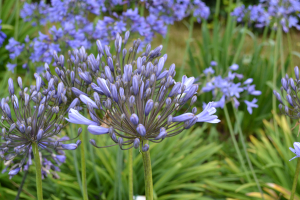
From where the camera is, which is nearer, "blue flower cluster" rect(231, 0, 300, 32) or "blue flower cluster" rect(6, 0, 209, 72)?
"blue flower cluster" rect(6, 0, 209, 72)

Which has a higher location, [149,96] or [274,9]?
[274,9]

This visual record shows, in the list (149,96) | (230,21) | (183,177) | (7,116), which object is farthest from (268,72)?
(7,116)

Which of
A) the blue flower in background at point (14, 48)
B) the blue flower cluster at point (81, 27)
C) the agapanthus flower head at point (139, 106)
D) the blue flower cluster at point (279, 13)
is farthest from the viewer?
the blue flower cluster at point (279, 13)

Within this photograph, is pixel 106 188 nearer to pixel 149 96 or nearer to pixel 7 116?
pixel 7 116

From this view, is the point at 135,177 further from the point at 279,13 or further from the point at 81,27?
the point at 279,13

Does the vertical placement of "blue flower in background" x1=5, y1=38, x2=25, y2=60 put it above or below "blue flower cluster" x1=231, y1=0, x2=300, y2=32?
below

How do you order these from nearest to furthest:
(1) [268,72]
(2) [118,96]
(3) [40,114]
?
(2) [118,96], (3) [40,114], (1) [268,72]

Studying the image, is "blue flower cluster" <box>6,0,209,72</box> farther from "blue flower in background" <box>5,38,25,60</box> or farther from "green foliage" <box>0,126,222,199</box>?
"green foliage" <box>0,126,222,199</box>

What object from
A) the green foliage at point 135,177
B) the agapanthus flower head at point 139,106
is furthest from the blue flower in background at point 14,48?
the agapanthus flower head at point 139,106

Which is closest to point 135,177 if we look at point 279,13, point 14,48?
point 14,48

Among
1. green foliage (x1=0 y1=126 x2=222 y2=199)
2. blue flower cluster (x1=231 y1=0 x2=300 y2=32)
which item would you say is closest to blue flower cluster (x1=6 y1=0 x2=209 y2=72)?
green foliage (x1=0 y1=126 x2=222 y2=199)

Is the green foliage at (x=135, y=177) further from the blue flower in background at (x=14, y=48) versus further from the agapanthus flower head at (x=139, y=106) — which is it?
the agapanthus flower head at (x=139, y=106)
